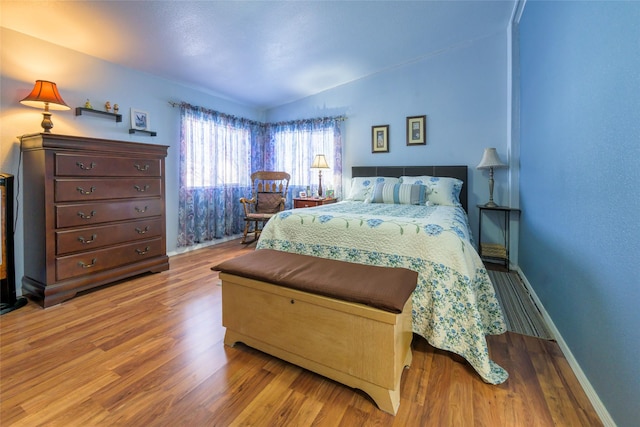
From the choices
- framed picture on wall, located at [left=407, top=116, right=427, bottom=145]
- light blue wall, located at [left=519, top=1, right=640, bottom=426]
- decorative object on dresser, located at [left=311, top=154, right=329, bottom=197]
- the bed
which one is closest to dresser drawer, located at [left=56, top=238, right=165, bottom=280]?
the bed

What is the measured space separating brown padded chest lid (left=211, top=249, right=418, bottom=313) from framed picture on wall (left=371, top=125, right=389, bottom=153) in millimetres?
2727

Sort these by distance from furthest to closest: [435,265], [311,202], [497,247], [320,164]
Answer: [320,164] < [311,202] < [497,247] < [435,265]

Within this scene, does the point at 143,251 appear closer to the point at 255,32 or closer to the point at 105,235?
the point at 105,235

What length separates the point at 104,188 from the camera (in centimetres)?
258

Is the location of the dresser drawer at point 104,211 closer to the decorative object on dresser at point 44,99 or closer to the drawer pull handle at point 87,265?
the drawer pull handle at point 87,265

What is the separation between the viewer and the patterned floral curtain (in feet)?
12.9

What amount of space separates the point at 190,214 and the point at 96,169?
4.99 ft

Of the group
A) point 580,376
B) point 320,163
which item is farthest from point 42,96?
point 580,376

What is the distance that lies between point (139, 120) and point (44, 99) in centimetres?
103

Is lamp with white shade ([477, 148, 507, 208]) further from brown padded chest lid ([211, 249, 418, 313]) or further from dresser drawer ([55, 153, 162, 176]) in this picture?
dresser drawer ([55, 153, 162, 176])

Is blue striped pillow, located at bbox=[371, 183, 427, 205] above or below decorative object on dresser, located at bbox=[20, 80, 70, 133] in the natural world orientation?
below

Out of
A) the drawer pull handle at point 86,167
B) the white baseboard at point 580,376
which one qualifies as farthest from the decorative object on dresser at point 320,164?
the white baseboard at point 580,376

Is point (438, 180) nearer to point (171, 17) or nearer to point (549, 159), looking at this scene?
point (549, 159)

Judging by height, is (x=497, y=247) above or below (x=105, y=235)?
below
